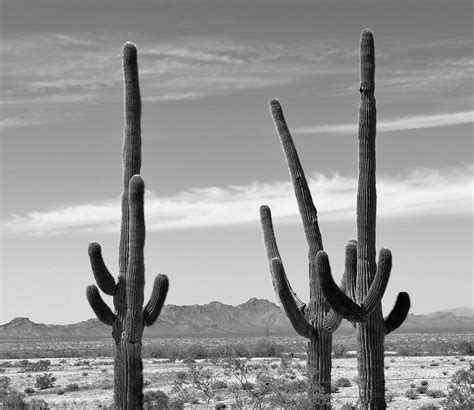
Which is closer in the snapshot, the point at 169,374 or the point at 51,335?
the point at 169,374

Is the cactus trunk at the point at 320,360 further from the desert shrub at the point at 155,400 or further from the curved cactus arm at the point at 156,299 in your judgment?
the desert shrub at the point at 155,400

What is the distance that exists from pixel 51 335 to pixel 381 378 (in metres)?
184

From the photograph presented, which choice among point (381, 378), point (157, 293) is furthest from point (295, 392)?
point (157, 293)

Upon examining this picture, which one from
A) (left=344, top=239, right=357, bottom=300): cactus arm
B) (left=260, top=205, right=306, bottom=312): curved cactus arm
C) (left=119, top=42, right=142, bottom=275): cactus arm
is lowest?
(left=344, top=239, right=357, bottom=300): cactus arm

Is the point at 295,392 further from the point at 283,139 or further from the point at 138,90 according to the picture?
the point at 138,90

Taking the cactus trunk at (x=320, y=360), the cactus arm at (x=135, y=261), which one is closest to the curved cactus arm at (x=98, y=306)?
the cactus arm at (x=135, y=261)

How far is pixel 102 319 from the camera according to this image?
55.5 ft

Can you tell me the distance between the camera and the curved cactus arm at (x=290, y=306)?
15570 millimetres

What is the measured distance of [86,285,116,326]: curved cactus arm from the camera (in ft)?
54.2

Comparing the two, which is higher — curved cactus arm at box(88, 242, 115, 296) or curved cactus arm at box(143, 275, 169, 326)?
curved cactus arm at box(88, 242, 115, 296)

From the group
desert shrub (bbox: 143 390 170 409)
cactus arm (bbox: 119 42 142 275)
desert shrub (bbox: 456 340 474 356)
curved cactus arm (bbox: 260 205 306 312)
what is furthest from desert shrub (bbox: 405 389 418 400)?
desert shrub (bbox: 456 340 474 356)

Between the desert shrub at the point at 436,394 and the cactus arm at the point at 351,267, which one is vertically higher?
the cactus arm at the point at 351,267

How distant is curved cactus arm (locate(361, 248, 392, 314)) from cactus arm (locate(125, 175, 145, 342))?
4.91 meters

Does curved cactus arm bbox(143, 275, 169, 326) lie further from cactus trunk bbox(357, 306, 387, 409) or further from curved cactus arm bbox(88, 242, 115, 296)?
cactus trunk bbox(357, 306, 387, 409)
